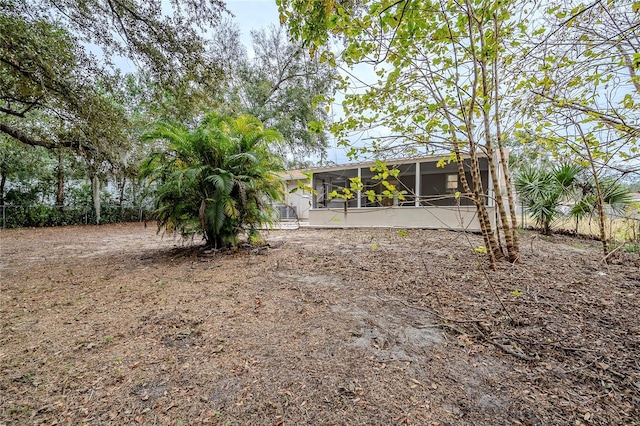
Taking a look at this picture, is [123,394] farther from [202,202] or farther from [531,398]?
[202,202]

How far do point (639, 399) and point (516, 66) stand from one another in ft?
9.24

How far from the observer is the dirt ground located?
137cm

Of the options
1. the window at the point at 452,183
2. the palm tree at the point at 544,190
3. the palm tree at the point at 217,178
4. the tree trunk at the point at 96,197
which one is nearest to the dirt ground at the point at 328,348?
the palm tree at the point at 217,178

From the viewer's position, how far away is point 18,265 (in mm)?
4402

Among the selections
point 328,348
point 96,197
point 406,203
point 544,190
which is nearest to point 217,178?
point 328,348

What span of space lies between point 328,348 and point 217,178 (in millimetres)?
3227

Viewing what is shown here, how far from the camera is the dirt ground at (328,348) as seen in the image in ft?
4.50

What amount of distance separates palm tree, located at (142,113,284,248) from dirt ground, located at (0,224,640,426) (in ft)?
4.58

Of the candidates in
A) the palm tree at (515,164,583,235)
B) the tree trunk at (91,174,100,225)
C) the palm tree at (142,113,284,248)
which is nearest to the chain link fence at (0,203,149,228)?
the tree trunk at (91,174,100,225)

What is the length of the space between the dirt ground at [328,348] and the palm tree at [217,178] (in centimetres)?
140

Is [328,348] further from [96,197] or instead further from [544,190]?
[96,197]

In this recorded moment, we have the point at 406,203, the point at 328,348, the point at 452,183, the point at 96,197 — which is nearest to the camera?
the point at 328,348

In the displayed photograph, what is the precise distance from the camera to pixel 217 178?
4.25m

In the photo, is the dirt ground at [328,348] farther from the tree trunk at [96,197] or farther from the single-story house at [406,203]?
the tree trunk at [96,197]
